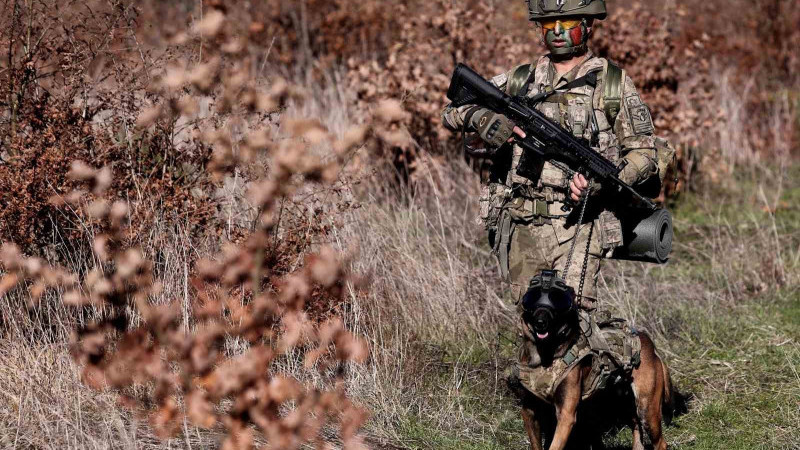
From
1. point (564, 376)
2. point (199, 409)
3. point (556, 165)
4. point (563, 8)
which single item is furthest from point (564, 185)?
point (199, 409)

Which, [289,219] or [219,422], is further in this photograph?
[289,219]

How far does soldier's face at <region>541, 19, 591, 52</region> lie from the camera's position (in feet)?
14.8

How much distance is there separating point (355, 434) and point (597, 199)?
1556mm

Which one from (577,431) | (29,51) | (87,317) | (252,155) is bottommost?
(577,431)

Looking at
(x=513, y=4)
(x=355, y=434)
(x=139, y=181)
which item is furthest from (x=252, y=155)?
(x=513, y=4)

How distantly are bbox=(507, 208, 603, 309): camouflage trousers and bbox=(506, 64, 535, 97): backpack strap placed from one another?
2.00 feet

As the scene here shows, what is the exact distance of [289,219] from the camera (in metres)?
5.54

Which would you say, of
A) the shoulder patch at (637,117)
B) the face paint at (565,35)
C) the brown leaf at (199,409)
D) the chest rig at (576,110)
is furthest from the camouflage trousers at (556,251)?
the brown leaf at (199,409)

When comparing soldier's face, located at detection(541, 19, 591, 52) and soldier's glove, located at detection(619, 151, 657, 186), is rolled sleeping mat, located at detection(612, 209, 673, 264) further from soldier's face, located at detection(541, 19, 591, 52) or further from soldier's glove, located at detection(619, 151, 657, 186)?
soldier's face, located at detection(541, 19, 591, 52)

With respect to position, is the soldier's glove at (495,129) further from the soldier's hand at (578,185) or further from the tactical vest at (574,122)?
the soldier's hand at (578,185)

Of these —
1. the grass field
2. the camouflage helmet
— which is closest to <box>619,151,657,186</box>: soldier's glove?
the camouflage helmet

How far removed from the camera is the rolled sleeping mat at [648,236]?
4602 millimetres

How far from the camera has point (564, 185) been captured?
450 cm

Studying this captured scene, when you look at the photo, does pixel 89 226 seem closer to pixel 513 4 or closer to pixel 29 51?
pixel 29 51
